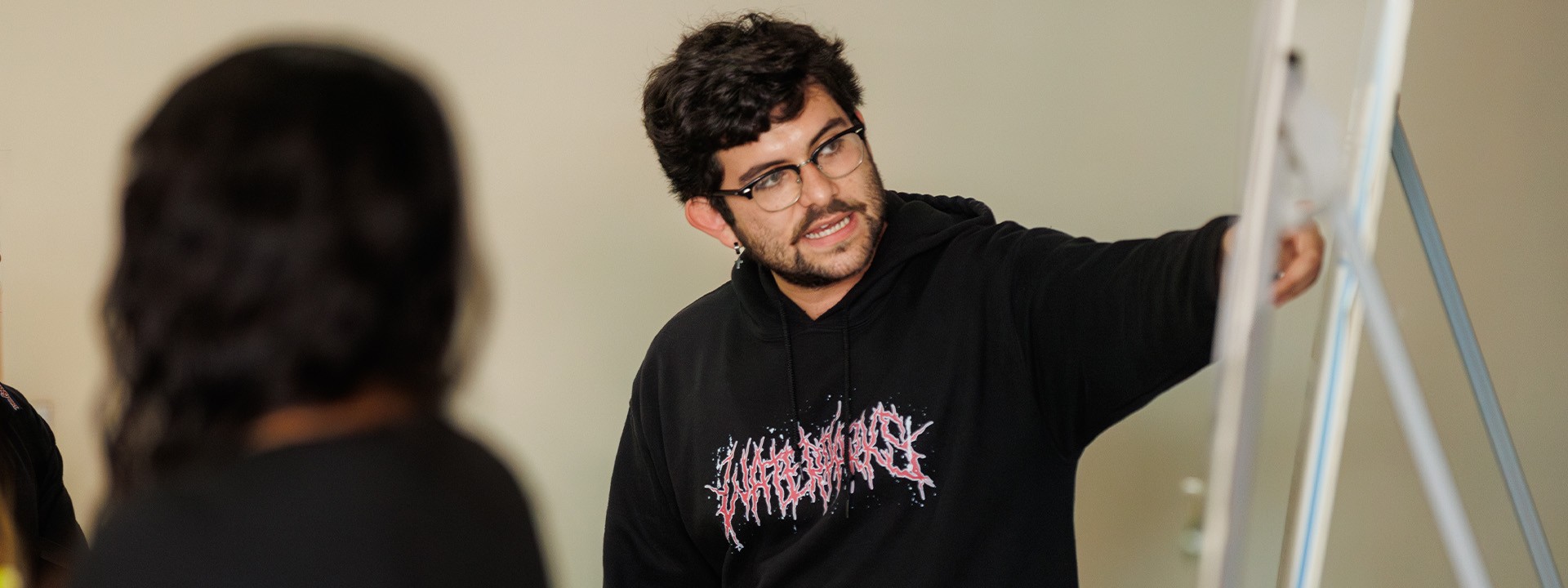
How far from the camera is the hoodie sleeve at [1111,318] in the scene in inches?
45.6

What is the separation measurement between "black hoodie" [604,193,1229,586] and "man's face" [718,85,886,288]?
0.19 ft

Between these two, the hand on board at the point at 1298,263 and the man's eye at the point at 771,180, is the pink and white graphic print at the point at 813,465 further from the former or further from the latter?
the hand on board at the point at 1298,263

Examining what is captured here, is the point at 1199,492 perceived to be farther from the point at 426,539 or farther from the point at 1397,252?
the point at 426,539

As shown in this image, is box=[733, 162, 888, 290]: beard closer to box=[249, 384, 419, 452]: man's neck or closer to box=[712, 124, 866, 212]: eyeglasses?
box=[712, 124, 866, 212]: eyeglasses

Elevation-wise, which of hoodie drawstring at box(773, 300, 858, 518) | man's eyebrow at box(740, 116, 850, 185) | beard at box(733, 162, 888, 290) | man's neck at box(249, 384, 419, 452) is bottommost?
hoodie drawstring at box(773, 300, 858, 518)

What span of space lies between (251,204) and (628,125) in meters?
1.86

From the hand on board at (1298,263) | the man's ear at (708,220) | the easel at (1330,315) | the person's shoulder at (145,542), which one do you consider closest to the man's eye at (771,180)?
the man's ear at (708,220)

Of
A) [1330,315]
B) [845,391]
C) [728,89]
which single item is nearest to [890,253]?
[845,391]

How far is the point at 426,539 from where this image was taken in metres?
0.64

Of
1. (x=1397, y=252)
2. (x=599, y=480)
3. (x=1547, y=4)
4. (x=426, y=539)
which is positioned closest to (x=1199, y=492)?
(x=1397, y=252)

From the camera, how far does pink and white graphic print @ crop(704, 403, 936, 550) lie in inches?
58.8

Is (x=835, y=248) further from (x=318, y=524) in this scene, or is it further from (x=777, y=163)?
(x=318, y=524)

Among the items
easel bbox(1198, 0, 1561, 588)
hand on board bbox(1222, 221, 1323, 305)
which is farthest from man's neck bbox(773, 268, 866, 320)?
easel bbox(1198, 0, 1561, 588)

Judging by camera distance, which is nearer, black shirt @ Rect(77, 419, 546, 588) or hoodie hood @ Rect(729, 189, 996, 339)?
black shirt @ Rect(77, 419, 546, 588)
